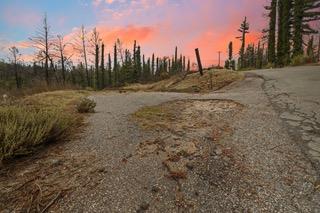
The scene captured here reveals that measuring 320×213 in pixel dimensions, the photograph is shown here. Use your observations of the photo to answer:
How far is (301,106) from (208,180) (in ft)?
16.3

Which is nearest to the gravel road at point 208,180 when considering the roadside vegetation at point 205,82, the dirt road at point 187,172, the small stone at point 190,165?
the dirt road at point 187,172

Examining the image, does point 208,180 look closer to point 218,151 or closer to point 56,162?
point 218,151

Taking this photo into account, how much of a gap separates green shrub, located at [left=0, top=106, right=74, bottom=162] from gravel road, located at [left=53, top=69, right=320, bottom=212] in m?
0.44

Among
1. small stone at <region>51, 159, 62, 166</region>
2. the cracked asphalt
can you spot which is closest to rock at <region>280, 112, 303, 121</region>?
the cracked asphalt

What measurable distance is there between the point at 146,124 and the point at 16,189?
305 centimetres

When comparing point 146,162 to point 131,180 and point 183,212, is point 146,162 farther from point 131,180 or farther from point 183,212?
point 183,212

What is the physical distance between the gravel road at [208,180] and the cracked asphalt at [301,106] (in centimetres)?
21

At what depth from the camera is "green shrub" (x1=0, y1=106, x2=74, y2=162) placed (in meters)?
4.18

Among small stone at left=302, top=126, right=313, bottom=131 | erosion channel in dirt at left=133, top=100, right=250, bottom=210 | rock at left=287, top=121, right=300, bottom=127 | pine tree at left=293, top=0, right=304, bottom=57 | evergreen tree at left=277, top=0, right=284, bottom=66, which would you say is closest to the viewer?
erosion channel in dirt at left=133, top=100, right=250, bottom=210

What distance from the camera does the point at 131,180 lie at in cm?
367

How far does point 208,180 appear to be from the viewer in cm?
375

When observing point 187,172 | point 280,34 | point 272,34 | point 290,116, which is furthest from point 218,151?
point 272,34

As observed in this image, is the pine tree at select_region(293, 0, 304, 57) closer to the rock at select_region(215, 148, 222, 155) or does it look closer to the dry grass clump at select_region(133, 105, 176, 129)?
the dry grass clump at select_region(133, 105, 176, 129)

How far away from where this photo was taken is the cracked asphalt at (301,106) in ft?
16.6
